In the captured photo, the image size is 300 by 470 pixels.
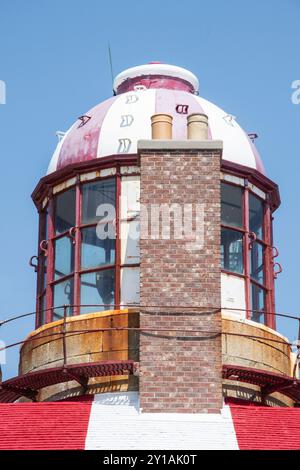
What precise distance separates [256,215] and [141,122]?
2753 millimetres

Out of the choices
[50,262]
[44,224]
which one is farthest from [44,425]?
[44,224]

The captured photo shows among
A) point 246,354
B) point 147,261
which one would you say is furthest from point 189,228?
point 246,354

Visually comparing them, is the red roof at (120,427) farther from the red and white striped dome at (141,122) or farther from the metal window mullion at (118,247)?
the red and white striped dome at (141,122)

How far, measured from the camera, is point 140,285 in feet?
74.3

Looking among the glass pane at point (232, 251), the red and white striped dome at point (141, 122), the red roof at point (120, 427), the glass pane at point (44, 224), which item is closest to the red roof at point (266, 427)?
the red roof at point (120, 427)

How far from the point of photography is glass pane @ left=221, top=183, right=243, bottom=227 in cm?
2559

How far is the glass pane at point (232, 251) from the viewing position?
25344mm

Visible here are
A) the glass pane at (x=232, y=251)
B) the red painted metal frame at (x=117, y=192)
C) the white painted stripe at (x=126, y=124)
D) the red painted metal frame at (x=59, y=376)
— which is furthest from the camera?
the white painted stripe at (x=126, y=124)

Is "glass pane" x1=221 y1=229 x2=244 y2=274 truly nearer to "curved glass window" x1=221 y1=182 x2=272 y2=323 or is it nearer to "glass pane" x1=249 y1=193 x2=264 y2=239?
"curved glass window" x1=221 y1=182 x2=272 y2=323

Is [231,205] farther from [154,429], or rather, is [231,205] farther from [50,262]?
[154,429]

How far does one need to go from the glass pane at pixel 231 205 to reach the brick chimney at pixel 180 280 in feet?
7.49

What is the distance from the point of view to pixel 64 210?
26016 millimetres

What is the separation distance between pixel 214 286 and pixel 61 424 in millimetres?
3353
